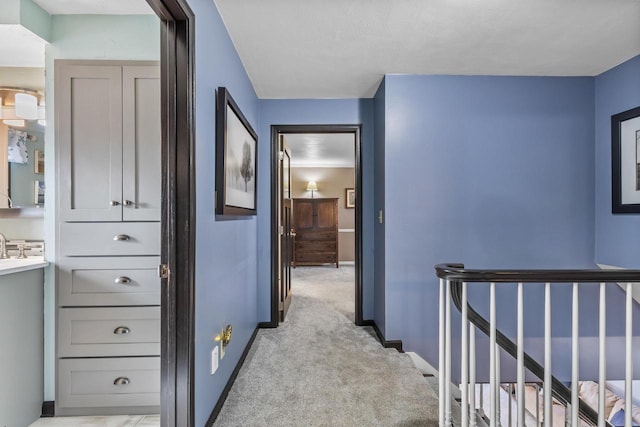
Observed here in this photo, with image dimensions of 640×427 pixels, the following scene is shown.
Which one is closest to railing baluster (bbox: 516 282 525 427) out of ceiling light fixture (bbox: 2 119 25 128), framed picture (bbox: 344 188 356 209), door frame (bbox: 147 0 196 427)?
door frame (bbox: 147 0 196 427)

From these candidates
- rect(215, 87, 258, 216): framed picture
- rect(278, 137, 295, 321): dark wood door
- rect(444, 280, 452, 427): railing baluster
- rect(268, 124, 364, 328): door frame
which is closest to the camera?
Answer: rect(444, 280, 452, 427): railing baluster

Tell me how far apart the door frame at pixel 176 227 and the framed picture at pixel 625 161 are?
Result: 3128 mm

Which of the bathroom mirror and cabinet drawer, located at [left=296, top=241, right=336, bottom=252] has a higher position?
the bathroom mirror

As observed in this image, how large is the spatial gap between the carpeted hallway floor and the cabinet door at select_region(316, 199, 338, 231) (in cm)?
375

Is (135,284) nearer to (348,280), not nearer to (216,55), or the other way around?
(216,55)

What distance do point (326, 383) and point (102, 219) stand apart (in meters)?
1.68

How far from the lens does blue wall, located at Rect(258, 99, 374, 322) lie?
323 centimetres

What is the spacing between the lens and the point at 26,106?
1644 millimetres

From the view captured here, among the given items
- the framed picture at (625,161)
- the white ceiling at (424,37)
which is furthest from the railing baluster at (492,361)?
the framed picture at (625,161)

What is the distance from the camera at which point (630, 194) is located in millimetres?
2475

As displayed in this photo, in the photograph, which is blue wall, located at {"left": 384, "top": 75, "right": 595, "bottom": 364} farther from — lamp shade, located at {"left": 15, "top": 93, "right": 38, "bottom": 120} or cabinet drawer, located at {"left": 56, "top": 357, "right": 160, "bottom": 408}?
lamp shade, located at {"left": 15, "top": 93, "right": 38, "bottom": 120}

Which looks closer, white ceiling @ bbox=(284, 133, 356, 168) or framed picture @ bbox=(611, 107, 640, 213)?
framed picture @ bbox=(611, 107, 640, 213)

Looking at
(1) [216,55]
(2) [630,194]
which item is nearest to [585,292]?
(2) [630,194]

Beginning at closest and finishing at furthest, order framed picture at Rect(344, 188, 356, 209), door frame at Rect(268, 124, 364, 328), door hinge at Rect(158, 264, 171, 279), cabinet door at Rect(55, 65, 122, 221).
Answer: door hinge at Rect(158, 264, 171, 279) < cabinet door at Rect(55, 65, 122, 221) < door frame at Rect(268, 124, 364, 328) < framed picture at Rect(344, 188, 356, 209)
